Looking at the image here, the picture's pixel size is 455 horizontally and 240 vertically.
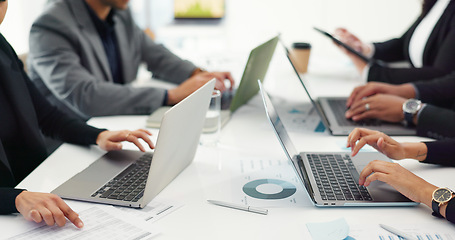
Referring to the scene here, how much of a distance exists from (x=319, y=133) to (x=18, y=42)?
3136 millimetres

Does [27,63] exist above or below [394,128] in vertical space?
above

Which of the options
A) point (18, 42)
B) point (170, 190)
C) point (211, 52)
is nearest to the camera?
point (170, 190)

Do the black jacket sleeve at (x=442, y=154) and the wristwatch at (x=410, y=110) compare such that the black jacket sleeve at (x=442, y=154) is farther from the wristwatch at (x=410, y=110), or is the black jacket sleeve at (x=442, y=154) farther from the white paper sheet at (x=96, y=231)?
the white paper sheet at (x=96, y=231)

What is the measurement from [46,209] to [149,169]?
24cm

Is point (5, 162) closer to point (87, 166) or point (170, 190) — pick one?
point (87, 166)

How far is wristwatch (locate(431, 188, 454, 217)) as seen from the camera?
3.19ft

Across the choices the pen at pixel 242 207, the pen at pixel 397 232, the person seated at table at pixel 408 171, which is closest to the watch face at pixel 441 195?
the person seated at table at pixel 408 171

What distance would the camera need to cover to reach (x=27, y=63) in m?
2.00

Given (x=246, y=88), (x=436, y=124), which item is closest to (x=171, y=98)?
(x=246, y=88)

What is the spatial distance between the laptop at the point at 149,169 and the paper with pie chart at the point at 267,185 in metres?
0.16

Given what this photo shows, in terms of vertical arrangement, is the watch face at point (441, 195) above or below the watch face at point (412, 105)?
below

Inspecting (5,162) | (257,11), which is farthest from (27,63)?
(257,11)

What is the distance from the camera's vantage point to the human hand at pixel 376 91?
1725 millimetres

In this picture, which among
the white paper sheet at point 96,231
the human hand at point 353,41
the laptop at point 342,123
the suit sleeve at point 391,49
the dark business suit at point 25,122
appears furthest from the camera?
the suit sleeve at point 391,49
